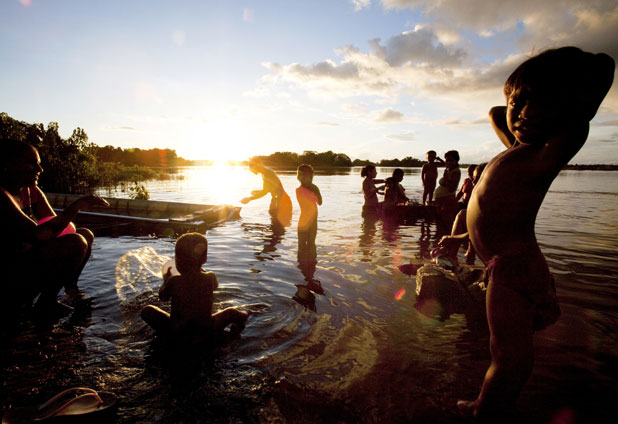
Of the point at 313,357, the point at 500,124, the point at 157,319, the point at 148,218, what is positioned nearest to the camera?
the point at 500,124

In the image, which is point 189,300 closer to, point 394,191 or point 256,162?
A: point 256,162

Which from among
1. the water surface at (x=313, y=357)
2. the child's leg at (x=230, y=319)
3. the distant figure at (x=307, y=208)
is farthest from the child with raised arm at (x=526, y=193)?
the distant figure at (x=307, y=208)

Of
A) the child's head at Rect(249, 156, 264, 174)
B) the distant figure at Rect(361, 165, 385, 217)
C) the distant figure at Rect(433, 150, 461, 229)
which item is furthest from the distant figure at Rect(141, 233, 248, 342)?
the distant figure at Rect(361, 165, 385, 217)

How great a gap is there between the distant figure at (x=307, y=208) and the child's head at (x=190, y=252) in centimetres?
327

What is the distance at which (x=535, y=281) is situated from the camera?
6.16 feet

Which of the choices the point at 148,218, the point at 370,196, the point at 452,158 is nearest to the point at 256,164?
the point at 148,218

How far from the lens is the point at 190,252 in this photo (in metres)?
3.04

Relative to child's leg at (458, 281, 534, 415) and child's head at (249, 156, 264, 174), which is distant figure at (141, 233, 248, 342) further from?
child's head at (249, 156, 264, 174)

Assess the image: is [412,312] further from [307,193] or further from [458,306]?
[307,193]

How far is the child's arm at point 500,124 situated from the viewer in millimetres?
2436

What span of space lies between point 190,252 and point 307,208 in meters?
3.63

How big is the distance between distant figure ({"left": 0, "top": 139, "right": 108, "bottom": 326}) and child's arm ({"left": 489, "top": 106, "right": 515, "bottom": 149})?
166 inches

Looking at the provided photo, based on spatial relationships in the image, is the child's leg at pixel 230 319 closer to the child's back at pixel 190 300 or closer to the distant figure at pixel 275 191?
the child's back at pixel 190 300

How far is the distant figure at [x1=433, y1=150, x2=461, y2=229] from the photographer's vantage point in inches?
364
